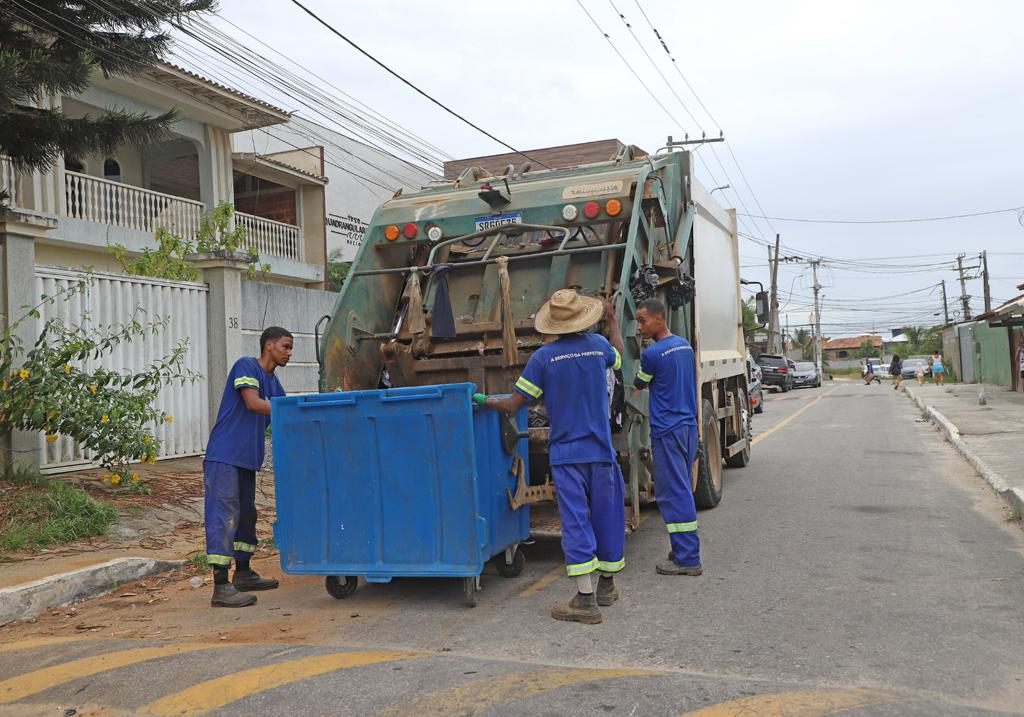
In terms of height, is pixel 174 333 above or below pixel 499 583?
above

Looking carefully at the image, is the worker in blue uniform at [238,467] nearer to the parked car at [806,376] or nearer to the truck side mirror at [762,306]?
the truck side mirror at [762,306]

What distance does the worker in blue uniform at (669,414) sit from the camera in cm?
554

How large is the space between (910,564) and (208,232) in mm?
9285

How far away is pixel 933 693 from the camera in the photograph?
134 inches

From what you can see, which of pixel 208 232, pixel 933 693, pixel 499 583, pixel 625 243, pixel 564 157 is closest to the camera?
pixel 933 693

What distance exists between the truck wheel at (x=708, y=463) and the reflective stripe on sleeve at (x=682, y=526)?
186cm

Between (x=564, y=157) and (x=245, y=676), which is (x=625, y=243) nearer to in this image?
(x=245, y=676)

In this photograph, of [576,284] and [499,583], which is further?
[576,284]

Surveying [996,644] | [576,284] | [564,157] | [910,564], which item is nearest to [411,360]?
[576,284]

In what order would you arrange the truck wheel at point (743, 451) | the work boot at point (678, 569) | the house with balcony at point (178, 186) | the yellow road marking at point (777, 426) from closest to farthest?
the work boot at point (678, 569) < the truck wheel at point (743, 451) < the house with balcony at point (178, 186) < the yellow road marking at point (777, 426)

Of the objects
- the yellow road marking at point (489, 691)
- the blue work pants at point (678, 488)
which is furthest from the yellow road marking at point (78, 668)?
the blue work pants at point (678, 488)

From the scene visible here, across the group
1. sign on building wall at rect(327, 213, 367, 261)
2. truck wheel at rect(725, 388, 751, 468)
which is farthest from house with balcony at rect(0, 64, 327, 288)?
truck wheel at rect(725, 388, 751, 468)

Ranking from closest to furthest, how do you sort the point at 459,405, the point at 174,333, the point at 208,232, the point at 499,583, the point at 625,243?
the point at 459,405
the point at 499,583
the point at 625,243
the point at 174,333
the point at 208,232

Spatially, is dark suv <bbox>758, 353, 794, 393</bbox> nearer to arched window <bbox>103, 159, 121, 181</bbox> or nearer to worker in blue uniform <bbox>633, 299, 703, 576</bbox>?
arched window <bbox>103, 159, 121, 181</bbox>
